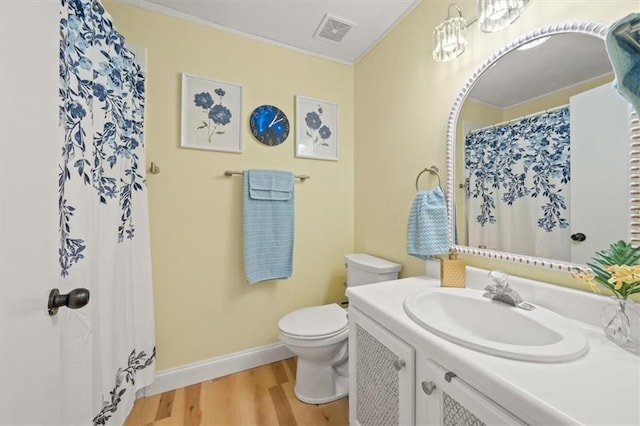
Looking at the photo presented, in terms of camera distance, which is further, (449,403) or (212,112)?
(212,112)

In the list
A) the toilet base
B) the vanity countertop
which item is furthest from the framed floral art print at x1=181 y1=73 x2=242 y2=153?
the vanity countertop

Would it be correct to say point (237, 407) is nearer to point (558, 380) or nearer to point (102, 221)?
point (102, 221)

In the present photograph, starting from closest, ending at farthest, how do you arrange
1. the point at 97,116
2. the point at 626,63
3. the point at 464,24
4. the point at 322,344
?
the point at 626,63 → the point at 97,116 → the point at 464,24 → the point at 322,344

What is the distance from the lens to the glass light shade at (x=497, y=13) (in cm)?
92

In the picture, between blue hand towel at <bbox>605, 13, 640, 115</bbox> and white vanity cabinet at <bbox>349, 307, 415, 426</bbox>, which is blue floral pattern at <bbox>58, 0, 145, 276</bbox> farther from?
blue hand towel at <bbox>605, 13, 640, 115</bbox>

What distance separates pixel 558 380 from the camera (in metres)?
0.52

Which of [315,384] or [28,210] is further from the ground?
[28,210]

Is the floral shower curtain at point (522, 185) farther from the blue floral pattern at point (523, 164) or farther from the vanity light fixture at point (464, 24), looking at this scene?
the vanity light fixture at point (464, 24)

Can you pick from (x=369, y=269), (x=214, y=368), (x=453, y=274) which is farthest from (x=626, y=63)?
(x=214, y=368)

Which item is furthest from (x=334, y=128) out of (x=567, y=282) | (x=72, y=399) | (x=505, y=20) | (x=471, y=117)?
(x=72, y=399)

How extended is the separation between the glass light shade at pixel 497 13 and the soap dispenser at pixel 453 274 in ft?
3.09

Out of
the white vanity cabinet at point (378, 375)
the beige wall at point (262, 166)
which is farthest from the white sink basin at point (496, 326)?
the beige wall at point (262, 166)

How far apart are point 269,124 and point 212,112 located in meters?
0.37

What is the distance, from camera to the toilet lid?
4.47 feet
